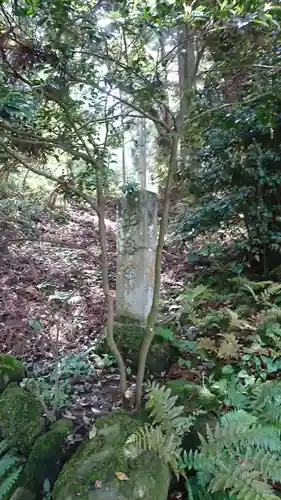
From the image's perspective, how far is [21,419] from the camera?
7.70 ft

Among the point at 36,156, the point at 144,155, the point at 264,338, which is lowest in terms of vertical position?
the point at 264,338

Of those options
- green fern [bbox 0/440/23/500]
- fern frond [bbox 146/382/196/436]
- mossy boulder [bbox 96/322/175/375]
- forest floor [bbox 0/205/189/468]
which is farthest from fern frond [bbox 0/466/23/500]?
mossy boulder [bbox 96/322/175/375]

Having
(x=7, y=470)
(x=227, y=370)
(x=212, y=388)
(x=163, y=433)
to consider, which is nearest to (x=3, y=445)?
(x=7, y=470)

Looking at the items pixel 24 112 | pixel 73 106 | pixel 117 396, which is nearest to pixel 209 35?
pixel 73 106

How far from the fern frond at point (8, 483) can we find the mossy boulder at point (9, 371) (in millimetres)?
720

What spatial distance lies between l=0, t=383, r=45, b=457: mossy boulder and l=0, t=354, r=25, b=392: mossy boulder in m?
0.22

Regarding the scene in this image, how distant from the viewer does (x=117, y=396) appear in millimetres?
2656

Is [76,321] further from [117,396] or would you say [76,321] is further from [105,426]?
[105,426]

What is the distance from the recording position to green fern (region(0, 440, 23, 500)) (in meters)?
2.02

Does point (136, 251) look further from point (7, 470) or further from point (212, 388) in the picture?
point (7, 470)

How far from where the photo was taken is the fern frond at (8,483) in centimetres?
201

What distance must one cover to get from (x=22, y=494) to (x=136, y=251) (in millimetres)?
1945

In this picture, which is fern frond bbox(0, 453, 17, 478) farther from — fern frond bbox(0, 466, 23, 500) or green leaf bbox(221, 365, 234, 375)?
green leaf bbox(221, 365, 234, 375)

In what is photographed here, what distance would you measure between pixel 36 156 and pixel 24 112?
5.30ft
